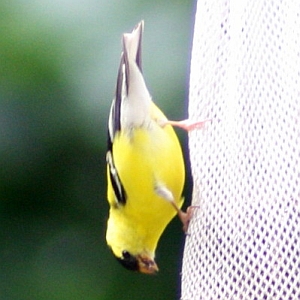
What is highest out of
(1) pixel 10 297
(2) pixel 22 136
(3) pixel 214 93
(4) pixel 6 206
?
(3) pixel 214 93

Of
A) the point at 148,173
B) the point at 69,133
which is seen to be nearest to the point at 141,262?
the point at 148,173

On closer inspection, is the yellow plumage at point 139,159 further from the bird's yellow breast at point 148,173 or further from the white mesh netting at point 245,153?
the white mesh netting at point 245,153

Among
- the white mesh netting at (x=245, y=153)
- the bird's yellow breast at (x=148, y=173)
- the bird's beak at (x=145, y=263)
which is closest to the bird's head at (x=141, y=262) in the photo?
the bird's beak at (x=145, y=263)

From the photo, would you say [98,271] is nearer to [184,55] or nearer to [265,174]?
[184,55]

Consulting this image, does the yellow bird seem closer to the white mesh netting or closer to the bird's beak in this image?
the bird's beak

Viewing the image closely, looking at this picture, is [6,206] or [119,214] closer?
[119,214]

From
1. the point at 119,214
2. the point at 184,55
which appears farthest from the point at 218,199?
the point at 184,55
